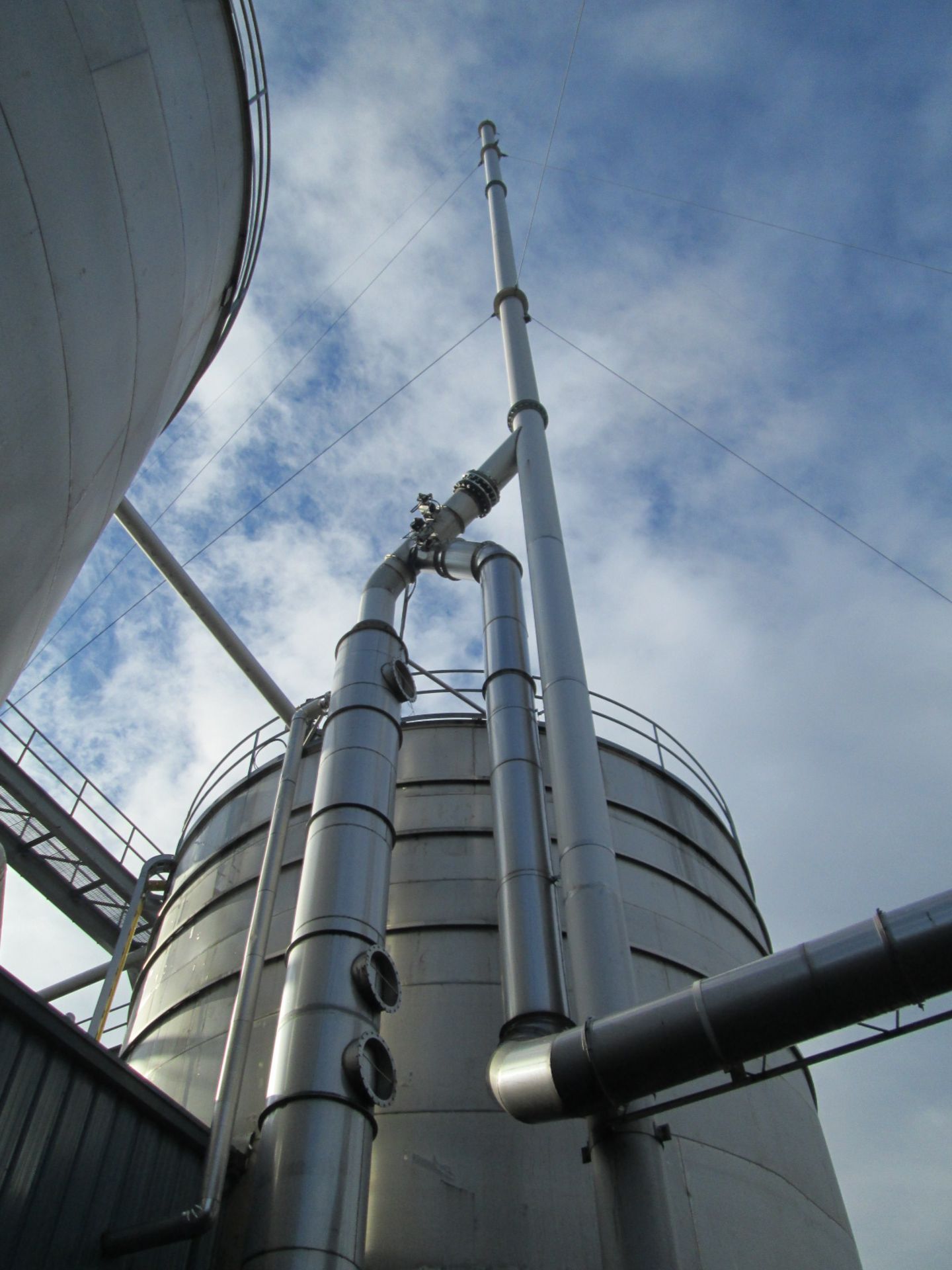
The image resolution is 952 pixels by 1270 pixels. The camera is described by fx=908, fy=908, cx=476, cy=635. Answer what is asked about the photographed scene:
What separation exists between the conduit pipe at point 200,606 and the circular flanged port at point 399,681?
361 centimetres

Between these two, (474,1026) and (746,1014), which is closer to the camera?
(746,1014)

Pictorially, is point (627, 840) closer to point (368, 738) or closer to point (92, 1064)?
point (368, 738)

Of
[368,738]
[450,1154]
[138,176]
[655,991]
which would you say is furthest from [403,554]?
[138,176]

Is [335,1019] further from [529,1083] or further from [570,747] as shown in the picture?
[570,747]

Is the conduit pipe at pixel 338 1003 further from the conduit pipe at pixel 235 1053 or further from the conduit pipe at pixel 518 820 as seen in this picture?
the conduit pipe at pixel 518 820

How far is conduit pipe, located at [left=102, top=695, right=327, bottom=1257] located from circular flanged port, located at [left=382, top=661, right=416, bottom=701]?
148 centimetres

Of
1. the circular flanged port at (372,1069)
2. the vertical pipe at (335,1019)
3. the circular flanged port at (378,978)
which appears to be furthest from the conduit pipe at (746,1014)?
the circular flanged port at (378,978)

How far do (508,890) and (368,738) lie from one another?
2.33 meters

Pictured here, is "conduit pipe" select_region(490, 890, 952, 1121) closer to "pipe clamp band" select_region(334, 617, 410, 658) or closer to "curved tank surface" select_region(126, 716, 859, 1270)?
"curved tank surface" select_region(126, 716, 859, 1270)

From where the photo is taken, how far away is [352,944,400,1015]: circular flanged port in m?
7.75

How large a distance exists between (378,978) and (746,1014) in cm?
329

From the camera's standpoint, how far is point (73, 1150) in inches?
240

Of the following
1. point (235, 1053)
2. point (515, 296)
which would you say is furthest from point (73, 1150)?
point (515, 296)

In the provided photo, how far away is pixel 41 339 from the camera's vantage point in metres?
3.76
